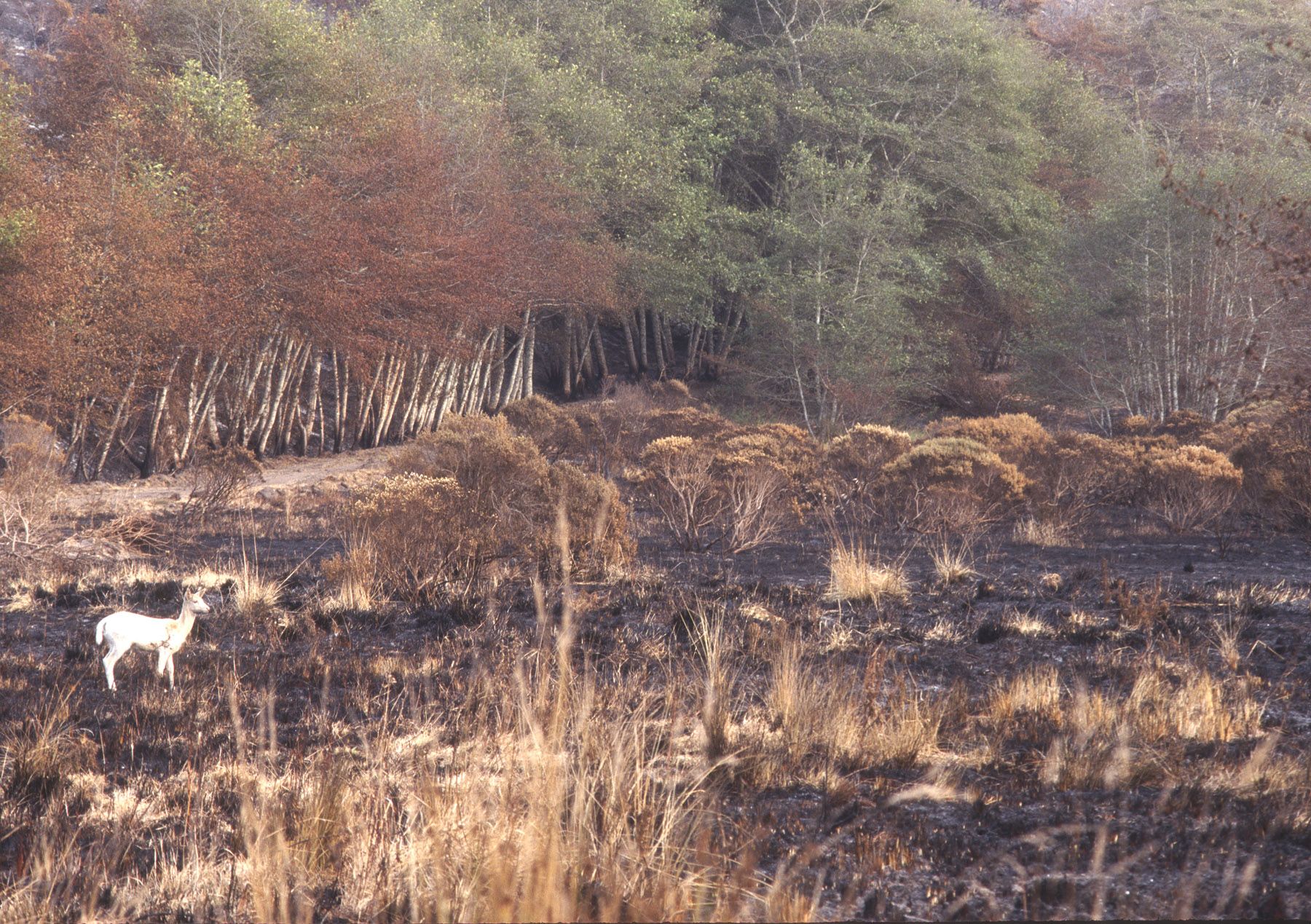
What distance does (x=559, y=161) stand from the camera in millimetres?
26375

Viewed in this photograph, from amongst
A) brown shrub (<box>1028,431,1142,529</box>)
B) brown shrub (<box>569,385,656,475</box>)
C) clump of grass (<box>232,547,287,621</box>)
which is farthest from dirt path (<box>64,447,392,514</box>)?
brown shrub (<box>1028,431,1142,529</box>)

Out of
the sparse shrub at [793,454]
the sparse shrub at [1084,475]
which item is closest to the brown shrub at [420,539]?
the sparse shrub at [793,454]

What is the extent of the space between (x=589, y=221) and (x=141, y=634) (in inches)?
893

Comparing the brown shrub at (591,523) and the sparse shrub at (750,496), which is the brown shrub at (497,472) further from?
the sparse shrub at (750,496)

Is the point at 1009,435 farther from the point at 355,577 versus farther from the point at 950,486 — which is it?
the point at 355,577

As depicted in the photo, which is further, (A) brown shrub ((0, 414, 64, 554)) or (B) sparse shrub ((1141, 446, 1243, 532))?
(B) sparse shrub ((1141, 446, 1243, 532))

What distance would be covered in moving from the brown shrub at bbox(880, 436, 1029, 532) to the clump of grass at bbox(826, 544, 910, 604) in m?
3.39

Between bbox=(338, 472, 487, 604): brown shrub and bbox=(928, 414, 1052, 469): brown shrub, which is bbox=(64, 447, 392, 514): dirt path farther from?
bbox=(928, 414, 1052, 469): brown shrub

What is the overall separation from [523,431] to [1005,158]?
687 inches

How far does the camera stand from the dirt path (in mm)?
14195

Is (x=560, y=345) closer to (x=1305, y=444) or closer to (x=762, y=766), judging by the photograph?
(x=1305, y=444)

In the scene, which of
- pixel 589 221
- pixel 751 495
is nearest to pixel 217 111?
pixel 589 221

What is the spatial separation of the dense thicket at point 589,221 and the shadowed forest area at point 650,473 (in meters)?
0.14

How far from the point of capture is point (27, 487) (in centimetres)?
1050
